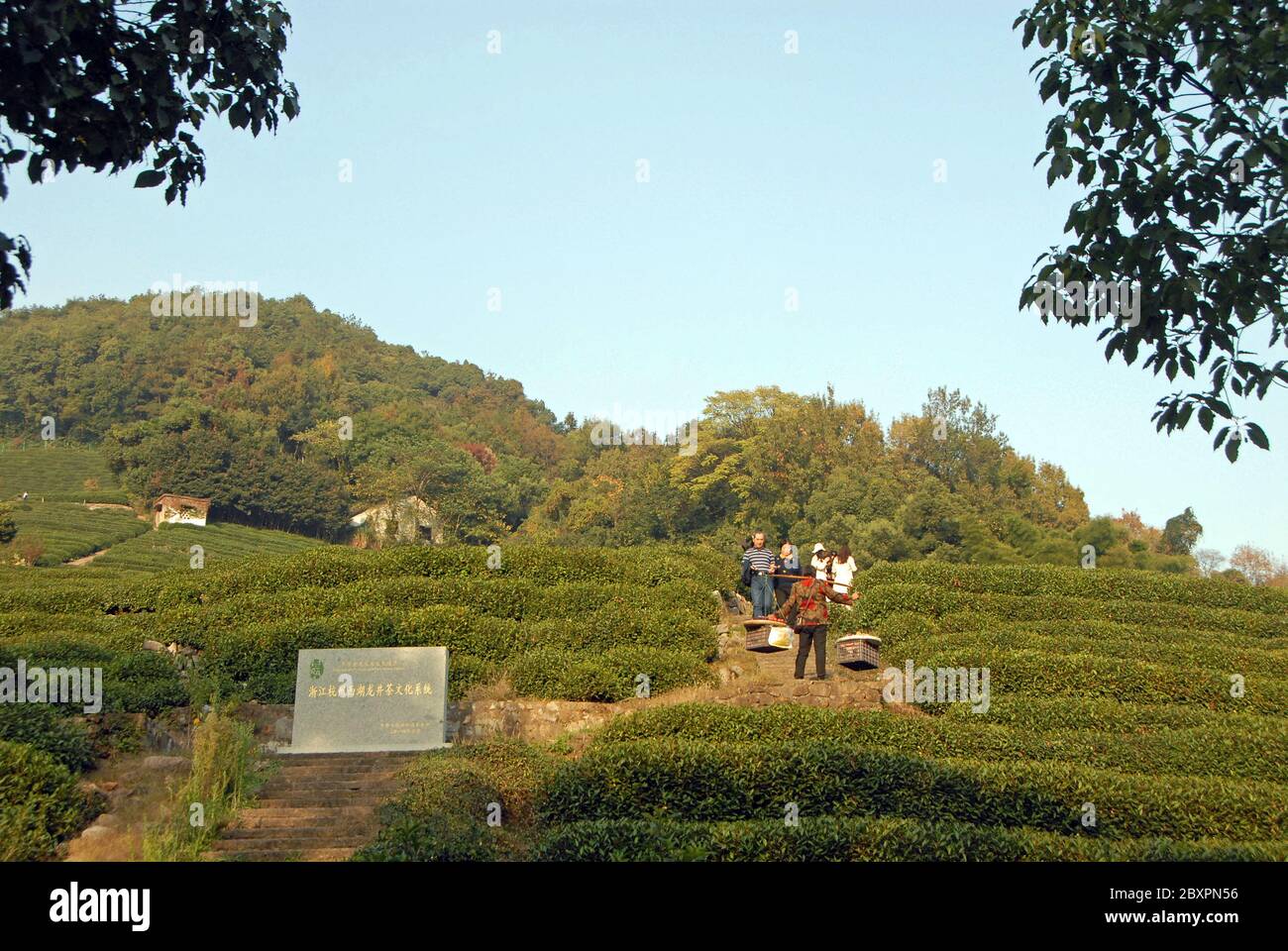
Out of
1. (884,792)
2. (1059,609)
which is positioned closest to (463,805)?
(884,792)

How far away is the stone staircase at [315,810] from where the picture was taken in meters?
13.2

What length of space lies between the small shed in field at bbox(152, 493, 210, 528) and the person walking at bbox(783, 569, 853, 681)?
58508mm

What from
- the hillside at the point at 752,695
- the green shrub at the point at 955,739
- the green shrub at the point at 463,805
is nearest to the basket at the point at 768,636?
the hillside at the point at 752,695

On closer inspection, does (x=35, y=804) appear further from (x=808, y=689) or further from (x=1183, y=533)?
(x=1183, y=533)

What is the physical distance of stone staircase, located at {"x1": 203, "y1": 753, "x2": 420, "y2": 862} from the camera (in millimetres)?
13195

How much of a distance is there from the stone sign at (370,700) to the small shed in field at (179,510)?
57.1 metres

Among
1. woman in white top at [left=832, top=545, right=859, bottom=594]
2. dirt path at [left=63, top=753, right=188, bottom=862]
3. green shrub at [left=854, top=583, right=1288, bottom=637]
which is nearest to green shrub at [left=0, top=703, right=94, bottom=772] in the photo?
dirt path at [left=63, top=753, right=188, bottom=862]

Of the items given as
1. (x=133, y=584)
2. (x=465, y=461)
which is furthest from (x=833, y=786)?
(x=465, y=461)

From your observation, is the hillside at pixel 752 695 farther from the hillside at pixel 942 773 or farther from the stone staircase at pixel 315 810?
the stone staircase at pixel 315 810

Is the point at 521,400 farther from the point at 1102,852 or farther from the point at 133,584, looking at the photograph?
the point at 1102,852

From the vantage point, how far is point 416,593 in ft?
71.3

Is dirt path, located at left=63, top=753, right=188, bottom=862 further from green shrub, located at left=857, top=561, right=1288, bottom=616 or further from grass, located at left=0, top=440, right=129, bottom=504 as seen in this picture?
grass, located at left=0, top=440, right=129, bottom=504
